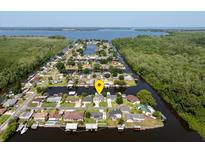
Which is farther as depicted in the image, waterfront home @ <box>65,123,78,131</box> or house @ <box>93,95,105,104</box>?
house @ <box>93,95,105,104</box>

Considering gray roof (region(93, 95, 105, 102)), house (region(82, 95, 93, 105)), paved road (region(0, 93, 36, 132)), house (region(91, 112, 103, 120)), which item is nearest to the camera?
paved road (region(0, 93, 36, 132))

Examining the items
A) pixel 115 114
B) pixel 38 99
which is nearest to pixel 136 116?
pixel 115 114

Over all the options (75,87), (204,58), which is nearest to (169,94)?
(75,87)

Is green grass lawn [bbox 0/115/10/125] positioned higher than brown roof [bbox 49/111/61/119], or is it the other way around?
brown roof [bbox 49/111/61/119]

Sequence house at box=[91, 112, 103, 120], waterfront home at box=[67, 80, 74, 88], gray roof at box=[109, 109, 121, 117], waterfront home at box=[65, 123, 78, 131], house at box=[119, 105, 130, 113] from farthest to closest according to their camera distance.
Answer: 1. waterfront home at box=[67, 80, 74, 88]
2. house at box=[119, 105, 130, 113]
3. gray roof at box=[109, 109, 121, 117]
4. house at box=[91, 112, 103, 120]
5. waterfront home at box=[65, 123, 78, 131]

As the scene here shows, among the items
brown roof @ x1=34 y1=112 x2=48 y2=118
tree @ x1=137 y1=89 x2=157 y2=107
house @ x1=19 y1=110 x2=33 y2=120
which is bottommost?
Answer: house @ x1=19 y1=110 x2=33 y2=120

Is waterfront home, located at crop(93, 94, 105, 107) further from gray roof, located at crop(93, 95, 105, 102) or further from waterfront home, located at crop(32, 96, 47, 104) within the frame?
waterfront home, located at crop(32, 96, 47, 104)

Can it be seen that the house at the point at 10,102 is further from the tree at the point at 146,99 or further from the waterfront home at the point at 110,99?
→ the tree at the point at 146,99

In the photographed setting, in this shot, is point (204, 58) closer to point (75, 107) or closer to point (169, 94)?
point (169, 94)

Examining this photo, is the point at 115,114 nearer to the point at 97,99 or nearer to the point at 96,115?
the point at 96,115

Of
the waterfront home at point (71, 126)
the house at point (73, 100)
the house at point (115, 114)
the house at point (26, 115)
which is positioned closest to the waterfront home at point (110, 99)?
the house at point (115, 114)

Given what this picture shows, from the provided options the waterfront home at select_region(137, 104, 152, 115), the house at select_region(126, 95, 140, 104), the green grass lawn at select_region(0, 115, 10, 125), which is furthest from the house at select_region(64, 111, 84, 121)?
the house at select_region(126, 95, 140, 104)
